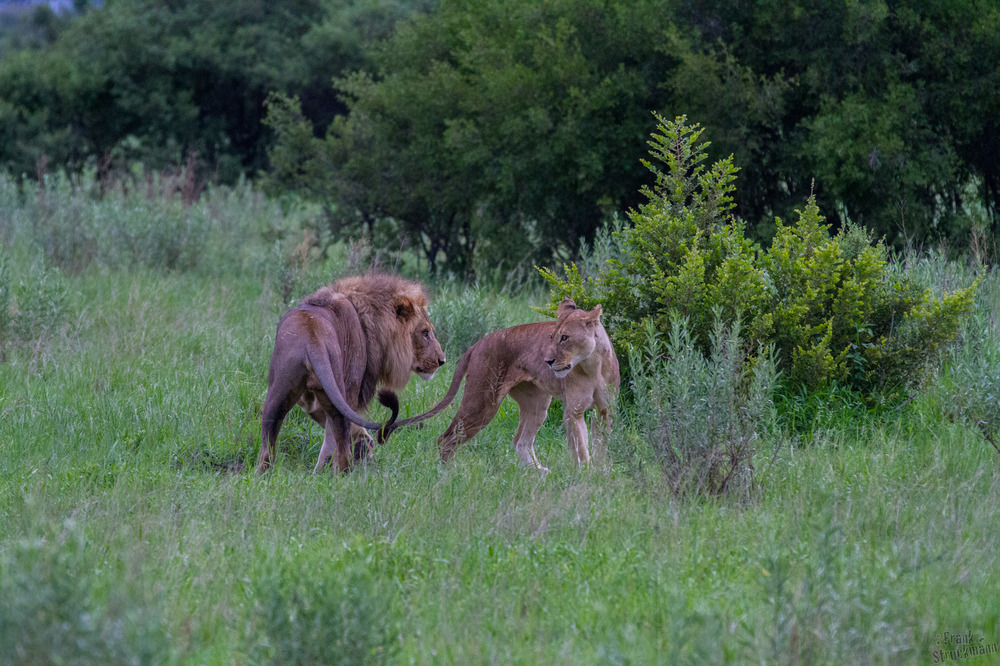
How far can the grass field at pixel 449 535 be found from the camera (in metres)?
3.60

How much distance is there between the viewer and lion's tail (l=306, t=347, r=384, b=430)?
5824 mm

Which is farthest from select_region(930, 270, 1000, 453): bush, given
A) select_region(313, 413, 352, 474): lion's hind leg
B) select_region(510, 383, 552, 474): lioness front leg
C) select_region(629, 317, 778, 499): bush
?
select_region(313, 413, 352, 474): lion's hind leg

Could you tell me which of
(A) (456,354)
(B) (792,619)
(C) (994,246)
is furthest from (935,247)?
(B) (792,619)

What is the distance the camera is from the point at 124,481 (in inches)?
237

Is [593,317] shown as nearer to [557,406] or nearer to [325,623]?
[557,406]

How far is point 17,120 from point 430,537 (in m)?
25.3

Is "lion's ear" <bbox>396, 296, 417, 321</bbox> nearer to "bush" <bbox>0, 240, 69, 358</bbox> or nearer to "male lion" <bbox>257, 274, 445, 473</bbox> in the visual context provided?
"male lion" <bbox>257, 274, 445, 473</bbox>

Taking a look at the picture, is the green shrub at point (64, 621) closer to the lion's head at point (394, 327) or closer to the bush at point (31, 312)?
the lion's head at point (394, 327)

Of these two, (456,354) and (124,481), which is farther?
(456,354)

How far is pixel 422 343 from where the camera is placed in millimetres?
7117

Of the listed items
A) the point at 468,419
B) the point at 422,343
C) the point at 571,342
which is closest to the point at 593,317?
the point at 571,342

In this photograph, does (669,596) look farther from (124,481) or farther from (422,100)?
(422,100)

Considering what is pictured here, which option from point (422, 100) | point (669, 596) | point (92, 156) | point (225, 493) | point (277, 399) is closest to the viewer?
point (669, 596)

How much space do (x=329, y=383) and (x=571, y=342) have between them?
1473 millimetres
